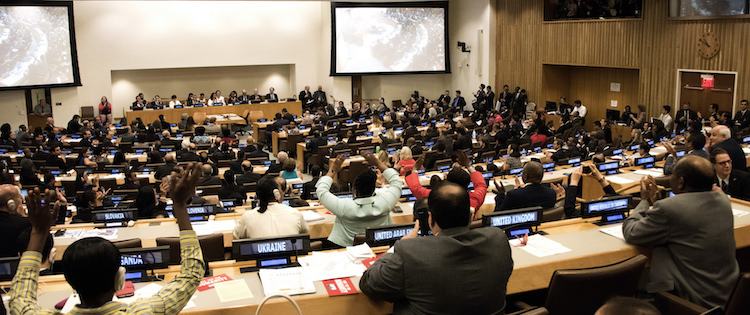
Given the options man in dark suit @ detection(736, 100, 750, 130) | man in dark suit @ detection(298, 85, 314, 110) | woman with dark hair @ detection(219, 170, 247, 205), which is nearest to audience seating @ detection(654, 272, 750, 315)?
woman with dark hair @ detection(219, 170, 247, 205)

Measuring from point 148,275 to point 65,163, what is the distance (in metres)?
10.4

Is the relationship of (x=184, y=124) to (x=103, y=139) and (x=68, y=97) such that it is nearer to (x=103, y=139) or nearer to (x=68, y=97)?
(x=103, y=139)

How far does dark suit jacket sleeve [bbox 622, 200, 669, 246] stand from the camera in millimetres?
3502

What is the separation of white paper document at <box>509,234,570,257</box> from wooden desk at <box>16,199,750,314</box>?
5cm

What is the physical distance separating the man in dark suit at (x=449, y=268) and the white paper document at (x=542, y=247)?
866 mm

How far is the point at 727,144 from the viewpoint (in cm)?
704

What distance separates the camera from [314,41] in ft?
83.3

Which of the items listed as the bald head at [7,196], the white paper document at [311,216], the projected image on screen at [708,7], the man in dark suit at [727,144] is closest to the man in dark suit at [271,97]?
the projected image on screen at [708,7]

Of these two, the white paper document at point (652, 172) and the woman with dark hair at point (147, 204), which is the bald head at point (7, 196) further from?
the white paper document at point (652, 172)

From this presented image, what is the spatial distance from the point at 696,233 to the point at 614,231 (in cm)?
66

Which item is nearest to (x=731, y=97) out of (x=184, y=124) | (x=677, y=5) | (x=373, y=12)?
(x=677, y=5)

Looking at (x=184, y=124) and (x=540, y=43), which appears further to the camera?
(x=540, y=43)

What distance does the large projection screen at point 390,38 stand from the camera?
23.0m

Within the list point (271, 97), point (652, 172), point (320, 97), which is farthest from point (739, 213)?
point (320, 97)
